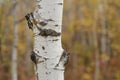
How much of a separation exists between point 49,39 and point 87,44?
22108 mm

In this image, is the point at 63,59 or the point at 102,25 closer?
the point at 63,59

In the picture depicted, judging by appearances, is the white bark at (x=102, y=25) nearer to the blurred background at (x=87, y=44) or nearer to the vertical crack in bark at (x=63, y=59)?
the blurred background at (x=87, y=44)

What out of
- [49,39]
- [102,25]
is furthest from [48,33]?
[102,25]

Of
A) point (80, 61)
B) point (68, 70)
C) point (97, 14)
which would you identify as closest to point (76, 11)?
point (97, 14)

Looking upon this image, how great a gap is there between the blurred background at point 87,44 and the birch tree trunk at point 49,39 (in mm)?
14424

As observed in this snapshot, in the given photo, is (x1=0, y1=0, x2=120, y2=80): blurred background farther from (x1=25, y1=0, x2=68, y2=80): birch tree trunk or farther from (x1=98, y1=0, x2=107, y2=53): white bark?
(x1=25, y1=0, x2=68, y2=80): birch tree trunk

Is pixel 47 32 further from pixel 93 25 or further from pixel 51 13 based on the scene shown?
pixel 93 25

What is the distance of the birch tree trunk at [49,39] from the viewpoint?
3.35m

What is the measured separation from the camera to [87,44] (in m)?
25.4

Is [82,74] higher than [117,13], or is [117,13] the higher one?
[117,13]

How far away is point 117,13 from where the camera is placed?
25.0 meters

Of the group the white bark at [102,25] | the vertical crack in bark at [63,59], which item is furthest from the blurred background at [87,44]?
the vertical crack in bark at [63,59]

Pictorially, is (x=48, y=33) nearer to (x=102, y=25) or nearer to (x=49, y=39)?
(x=49, y=39)

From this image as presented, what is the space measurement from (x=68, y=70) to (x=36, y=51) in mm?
17461
